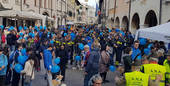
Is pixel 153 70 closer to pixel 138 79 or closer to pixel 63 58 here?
pixel 138 79

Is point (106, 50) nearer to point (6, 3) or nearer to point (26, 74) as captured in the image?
point (26, 74)

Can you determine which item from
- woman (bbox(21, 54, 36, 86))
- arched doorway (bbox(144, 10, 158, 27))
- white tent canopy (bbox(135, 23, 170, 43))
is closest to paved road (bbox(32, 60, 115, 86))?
woman (bbox(21, 54, 36, 86))

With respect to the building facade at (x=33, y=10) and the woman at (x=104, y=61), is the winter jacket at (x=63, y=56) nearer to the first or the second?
the woman at (x=104, y=61)

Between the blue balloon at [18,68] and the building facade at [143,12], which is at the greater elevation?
the building facade at [143,12]

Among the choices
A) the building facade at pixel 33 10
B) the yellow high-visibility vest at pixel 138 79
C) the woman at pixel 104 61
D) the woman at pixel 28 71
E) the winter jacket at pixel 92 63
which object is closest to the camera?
the yellow high-visibility vest at pixel 138 79

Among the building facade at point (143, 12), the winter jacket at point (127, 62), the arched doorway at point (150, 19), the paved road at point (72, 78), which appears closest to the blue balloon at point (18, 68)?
the paved road at point (72, 78)

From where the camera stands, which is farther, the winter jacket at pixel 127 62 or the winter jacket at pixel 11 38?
the winter jacket at pixel 11 38

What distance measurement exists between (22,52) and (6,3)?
14.8m

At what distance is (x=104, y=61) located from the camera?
7.32 meters

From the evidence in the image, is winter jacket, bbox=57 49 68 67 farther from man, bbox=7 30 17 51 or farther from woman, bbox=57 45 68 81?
man, bbox=7 30 17 51

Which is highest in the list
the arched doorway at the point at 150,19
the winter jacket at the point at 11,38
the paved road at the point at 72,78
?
the arched doorway at the point at 150,19

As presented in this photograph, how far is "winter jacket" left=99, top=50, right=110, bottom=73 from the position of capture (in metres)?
7.29

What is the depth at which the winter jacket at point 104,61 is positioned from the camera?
7285mm

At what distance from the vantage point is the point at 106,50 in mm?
7598
